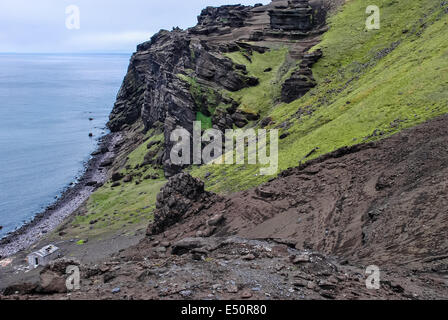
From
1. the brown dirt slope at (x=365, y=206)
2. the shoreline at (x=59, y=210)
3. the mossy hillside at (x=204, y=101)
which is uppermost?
the mossy hillside at (x=204, y=101)

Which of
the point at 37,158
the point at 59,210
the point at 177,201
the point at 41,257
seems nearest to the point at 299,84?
the point at 177,201

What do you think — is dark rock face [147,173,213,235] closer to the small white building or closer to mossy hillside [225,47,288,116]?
the small white building

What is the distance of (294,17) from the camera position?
117438 millimetres

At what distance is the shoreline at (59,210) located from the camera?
73556 millimetres

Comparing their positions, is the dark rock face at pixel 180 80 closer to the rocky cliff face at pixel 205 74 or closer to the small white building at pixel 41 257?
the rocky cliff face at pixel 205 74

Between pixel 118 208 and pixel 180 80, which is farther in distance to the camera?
pixel 180 80

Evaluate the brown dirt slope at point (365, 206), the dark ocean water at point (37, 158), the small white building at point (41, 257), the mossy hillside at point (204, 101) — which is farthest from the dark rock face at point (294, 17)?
the small white building at point (41, 257)

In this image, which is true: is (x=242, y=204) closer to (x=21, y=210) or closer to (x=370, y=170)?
(x=370, y=170)

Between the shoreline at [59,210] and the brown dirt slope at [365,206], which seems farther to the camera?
the shoreline at [59,210]

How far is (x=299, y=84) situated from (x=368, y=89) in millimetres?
25371

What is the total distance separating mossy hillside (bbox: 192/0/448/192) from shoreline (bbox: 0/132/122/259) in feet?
123

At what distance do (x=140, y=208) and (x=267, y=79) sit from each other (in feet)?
172

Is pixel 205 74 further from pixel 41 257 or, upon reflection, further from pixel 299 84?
pixel 41 257

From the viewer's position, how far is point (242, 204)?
38281mm
